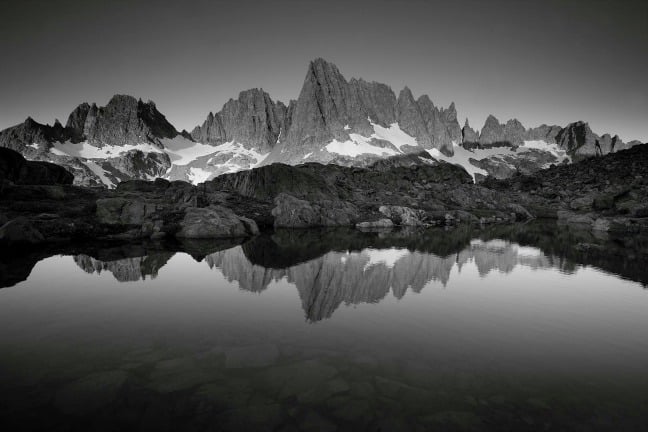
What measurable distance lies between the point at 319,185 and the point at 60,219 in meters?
57.7

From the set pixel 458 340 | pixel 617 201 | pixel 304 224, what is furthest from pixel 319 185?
pixel 458 340

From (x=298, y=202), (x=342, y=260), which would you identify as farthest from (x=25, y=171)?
(x=342, y=260)

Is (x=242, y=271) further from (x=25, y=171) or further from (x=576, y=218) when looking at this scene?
(x=576, y=218)

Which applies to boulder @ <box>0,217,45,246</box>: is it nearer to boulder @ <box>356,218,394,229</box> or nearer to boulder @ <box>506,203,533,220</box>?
boulder @ <box>356,218,394,229</box>

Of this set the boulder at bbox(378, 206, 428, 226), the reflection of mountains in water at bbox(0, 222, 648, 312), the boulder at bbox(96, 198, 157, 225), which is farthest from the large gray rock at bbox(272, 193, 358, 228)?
the boulder at bbox(96, 198, 157, 225)

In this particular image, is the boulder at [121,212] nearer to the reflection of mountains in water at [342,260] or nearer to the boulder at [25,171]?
the reflection of mountains in water at [342,260]

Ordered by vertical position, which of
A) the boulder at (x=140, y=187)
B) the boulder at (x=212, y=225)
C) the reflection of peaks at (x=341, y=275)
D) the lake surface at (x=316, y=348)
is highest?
the boulder at (x=140, y=187)

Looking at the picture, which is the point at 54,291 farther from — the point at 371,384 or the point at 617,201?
the point at 617,201

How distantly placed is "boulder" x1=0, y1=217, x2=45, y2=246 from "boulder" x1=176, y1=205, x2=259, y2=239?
13293mm

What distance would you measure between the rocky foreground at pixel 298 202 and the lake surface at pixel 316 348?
15626 mm

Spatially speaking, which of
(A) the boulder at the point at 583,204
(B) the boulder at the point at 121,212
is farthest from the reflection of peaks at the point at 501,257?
(A) the boulder at the point at 583,204

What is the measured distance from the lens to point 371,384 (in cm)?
1038

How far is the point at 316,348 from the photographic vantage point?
12922 millimetres

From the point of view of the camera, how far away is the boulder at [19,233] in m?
30.5
